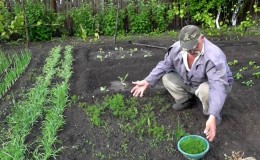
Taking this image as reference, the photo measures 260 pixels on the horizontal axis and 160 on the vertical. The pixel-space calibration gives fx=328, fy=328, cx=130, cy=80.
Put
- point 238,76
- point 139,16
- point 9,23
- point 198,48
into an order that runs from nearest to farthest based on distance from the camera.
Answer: point 198,48, point 238,76, point 9,23, point 139,16

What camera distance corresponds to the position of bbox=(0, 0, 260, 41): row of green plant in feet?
24.0

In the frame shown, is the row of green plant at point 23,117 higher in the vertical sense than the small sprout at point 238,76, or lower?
lower

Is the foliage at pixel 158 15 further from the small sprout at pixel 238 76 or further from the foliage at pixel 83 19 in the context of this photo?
the small sprout at pixel 238 76

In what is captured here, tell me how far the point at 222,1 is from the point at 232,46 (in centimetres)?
156

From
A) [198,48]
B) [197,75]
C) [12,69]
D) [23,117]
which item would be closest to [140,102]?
[197,75]

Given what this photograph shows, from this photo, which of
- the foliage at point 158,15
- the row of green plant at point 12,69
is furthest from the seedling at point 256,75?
the row of green plant at point 12,69

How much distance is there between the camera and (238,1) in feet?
24.7

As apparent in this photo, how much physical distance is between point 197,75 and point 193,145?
0.79 m

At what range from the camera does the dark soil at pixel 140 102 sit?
368cm

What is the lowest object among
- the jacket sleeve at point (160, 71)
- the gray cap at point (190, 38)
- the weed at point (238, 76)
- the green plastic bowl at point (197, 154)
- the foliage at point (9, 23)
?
the green plastic bowl at point (197, 154)

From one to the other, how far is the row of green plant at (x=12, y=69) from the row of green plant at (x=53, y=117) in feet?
2.32

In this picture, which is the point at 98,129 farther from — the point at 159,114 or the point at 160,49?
the point at 160,49

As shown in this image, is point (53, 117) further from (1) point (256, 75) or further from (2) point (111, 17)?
(2) point (111, 17)

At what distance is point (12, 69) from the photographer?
5.55 m
